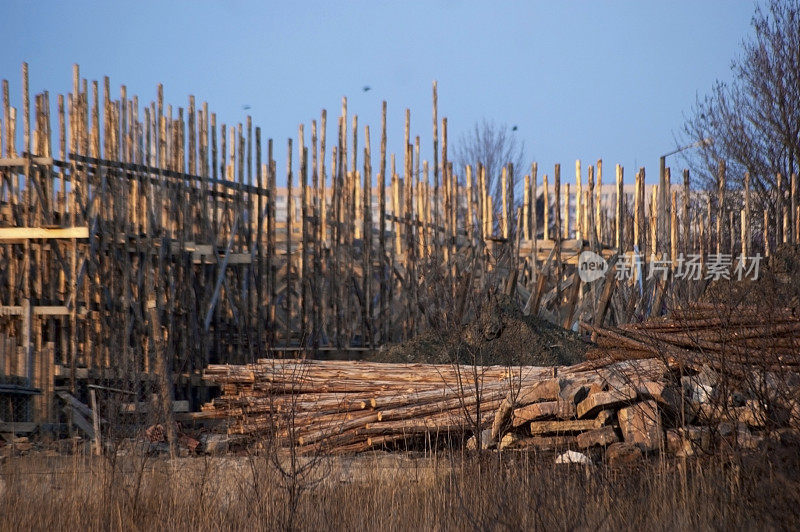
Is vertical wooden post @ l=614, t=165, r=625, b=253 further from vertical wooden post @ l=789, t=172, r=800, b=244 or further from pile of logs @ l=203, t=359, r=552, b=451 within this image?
pile of logs @ l=203, t=359, r=552, b=451

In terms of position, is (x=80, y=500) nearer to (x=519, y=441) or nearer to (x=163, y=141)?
(x=519, y=441)

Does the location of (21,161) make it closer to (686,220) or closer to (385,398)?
(385,398)

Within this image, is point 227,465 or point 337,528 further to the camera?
point 227,465

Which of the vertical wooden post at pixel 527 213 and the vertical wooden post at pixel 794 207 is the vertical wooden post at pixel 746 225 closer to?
the vertical wooden post at pixel 794 207

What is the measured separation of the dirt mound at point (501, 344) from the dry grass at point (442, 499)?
17.1ft

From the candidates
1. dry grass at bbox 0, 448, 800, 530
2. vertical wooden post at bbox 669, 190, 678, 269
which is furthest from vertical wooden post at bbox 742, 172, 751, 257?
dry grass at bbox 0, 448, 800, 530

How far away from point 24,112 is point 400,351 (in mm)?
5911

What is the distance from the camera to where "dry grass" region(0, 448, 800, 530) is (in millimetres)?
5500

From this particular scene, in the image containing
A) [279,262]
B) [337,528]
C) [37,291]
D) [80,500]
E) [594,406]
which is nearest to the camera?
[337,528]

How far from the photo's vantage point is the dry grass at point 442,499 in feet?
18.0

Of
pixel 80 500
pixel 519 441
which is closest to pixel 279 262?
pixel 519 441

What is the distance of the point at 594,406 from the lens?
844 cm

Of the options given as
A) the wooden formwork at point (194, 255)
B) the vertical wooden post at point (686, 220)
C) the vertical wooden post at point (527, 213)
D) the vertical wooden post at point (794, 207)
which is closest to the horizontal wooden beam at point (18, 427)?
the wooden formwork at point (194, 255)

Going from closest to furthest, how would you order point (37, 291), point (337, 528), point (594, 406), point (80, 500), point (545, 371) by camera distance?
1. point (337, 528)
2. point (80, 500)
3. point (594, 406)
4. point (545, 371)
5. point (37, 291)
